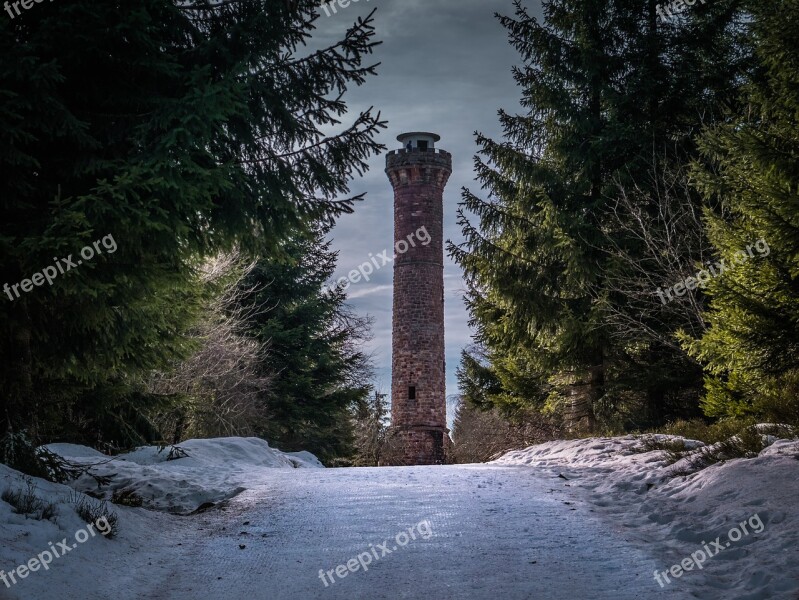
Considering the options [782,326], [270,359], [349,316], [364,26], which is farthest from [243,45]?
[349,316]

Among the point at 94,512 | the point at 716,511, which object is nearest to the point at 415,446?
the point at 716,511

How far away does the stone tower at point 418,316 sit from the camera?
25453 mm

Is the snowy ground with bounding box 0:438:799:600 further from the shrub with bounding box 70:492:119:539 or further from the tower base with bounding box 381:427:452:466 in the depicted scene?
the tower base with bounding box 381:427:452:466

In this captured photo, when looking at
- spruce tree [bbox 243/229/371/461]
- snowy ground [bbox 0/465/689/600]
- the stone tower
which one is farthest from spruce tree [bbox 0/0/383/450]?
the stone tower

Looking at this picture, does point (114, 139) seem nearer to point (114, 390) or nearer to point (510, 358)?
point (114, 390)

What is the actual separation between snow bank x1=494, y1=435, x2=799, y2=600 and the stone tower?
54.9 ft

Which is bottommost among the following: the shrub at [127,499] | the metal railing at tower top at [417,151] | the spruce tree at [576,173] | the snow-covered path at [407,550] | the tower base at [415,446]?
the snow-covered path at [407,550]

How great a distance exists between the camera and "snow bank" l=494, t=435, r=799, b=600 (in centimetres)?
450

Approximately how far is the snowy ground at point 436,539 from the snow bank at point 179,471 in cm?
6

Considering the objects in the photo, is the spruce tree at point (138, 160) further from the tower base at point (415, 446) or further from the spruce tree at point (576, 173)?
the tower base at point (415, 446)

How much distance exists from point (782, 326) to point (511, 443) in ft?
48.6

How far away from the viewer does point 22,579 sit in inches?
172

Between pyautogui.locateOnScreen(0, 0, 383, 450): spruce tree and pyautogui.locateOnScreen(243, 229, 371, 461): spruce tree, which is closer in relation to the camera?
pyautogui.locateOnScreen(0, 0, 383, 450): spruce tree

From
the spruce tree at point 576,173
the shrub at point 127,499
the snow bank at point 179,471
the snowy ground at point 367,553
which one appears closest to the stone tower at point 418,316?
the spruce tree at point 576,173
